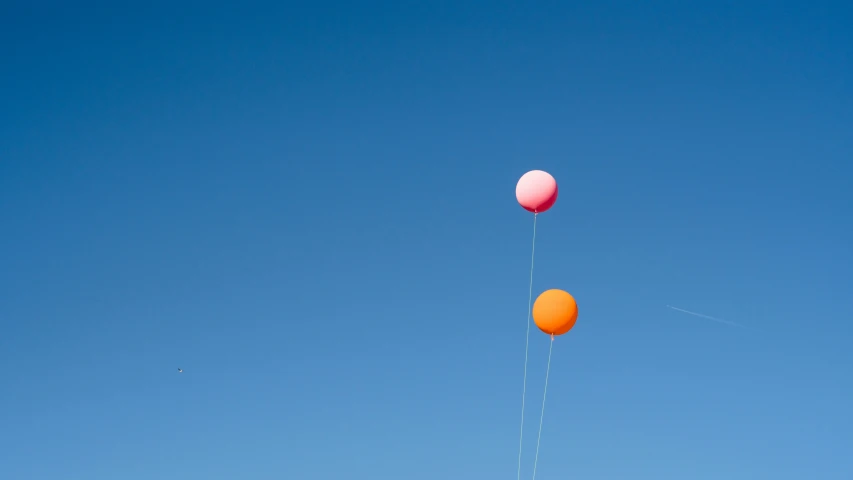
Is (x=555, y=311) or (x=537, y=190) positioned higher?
(x=537, y=190)

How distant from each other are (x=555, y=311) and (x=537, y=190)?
112 inches

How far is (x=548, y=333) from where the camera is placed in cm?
1859

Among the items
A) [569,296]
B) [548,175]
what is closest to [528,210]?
[548,175]

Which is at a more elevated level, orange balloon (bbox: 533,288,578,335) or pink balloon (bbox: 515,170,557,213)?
pink balloon (bbox: 515,170,557,213)

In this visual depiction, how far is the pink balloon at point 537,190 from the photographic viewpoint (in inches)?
739

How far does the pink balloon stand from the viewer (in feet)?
61.6

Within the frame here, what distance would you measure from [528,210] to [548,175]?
0.97 meters

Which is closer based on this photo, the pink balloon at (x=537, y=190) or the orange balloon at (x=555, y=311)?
the orange balloon at (x=555, y=311)

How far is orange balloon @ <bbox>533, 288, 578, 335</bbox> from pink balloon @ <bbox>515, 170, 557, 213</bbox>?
208cm

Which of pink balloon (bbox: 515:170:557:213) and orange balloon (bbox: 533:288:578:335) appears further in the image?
pink balloon (bbox: 515:170:557:213)

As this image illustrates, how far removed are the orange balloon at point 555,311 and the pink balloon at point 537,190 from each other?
2.08 meters

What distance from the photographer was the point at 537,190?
738 inches

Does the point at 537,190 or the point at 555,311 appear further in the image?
the point at 537,190

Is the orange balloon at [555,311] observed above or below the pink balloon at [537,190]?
below
